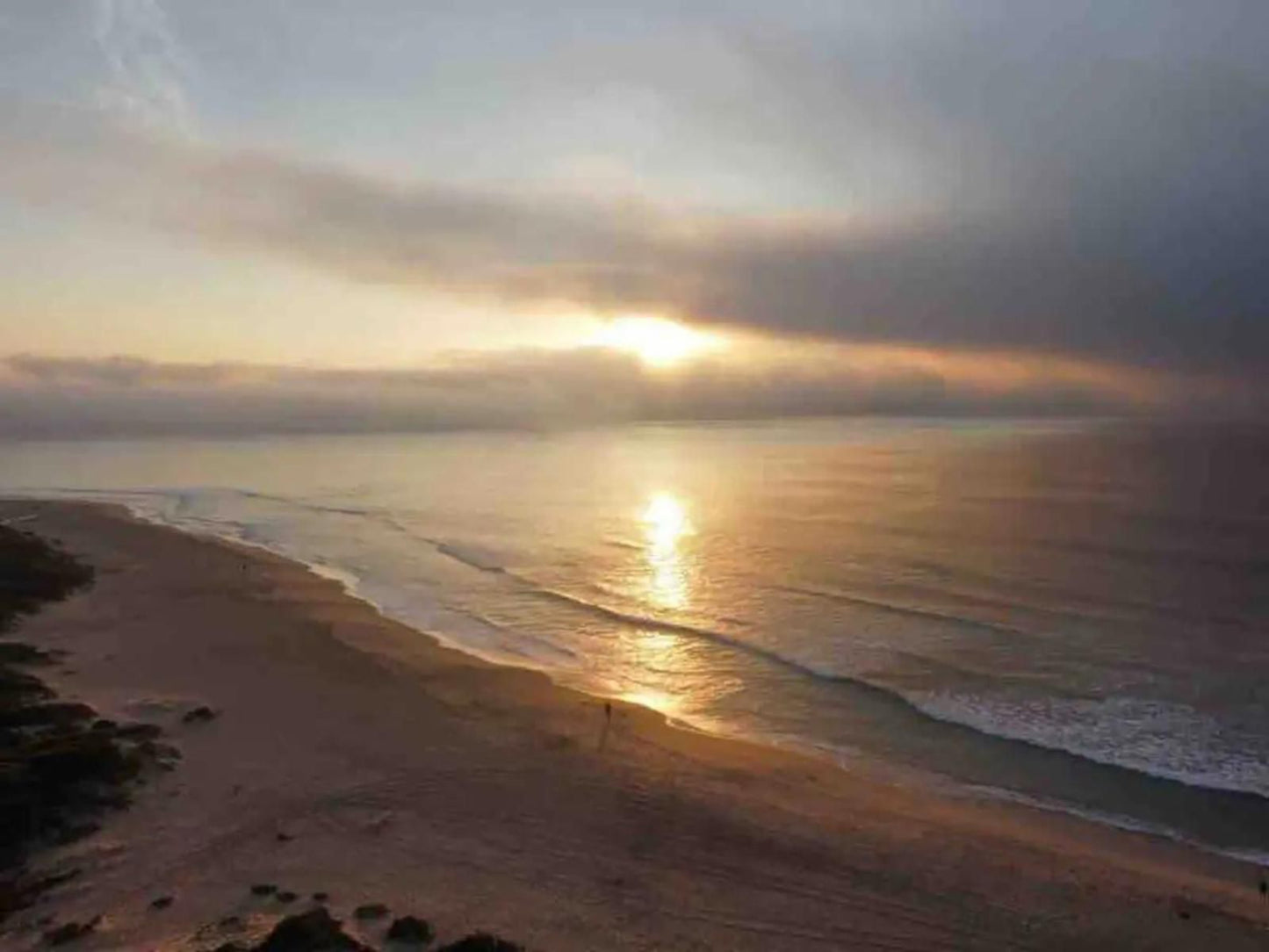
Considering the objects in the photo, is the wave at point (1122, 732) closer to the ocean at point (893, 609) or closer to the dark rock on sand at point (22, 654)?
the ocean at point (893, 609)

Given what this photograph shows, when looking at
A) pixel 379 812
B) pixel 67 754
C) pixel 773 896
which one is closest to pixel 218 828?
pixel 379 812

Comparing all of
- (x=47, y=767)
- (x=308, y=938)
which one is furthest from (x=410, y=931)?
(x=47, y=767)

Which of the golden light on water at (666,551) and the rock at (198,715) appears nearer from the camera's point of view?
the rock at (198,715)

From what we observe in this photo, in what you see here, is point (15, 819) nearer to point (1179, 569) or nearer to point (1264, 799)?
point (1264, 799)

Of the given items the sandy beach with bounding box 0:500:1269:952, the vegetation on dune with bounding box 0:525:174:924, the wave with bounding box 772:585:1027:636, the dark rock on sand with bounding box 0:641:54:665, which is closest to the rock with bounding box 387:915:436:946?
the sandy beach with bounding box 0:500:1269:952

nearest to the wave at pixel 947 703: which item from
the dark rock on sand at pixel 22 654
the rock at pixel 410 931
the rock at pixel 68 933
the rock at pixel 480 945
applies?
the dark rock on sand at pixel 22 654

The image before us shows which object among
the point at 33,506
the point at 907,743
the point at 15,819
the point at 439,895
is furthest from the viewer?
the point at 33,506
